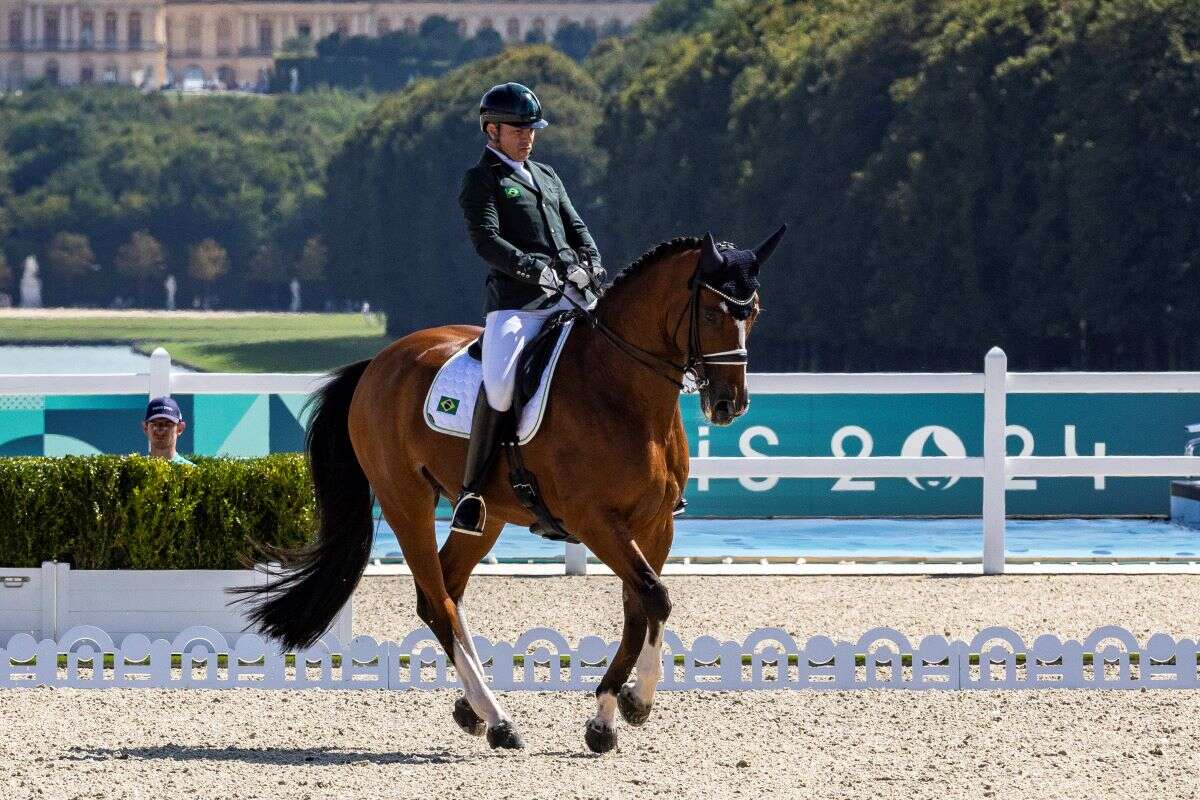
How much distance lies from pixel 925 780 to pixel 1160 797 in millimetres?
719

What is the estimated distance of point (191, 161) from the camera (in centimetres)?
13038

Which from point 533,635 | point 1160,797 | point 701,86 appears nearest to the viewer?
point 1160,797

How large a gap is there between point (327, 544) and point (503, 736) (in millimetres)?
1450

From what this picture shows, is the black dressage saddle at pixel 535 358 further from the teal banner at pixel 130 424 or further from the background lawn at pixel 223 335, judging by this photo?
the background lawn at pixel 223 335

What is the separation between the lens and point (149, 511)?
10453mm

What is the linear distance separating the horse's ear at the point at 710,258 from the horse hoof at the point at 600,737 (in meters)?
1.55

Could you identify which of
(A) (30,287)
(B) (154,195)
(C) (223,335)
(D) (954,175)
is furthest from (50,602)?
(A) (30,287)

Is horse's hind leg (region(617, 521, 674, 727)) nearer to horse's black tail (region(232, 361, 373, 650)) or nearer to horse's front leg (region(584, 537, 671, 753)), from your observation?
horse's front leg (region(584, 537, 671, 753))

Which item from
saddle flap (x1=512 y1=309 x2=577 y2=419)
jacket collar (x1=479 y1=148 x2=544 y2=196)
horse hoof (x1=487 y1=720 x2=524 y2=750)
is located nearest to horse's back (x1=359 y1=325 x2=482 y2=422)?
saddle flap (x1=512 y1=309 x2=577 y2=419)

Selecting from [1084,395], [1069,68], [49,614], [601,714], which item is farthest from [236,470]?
[1069,68]

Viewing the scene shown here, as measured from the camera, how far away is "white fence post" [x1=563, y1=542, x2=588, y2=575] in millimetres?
14492

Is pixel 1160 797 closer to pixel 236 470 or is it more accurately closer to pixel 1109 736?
pixel 1109 736

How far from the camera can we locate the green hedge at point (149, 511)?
1048 centimetres

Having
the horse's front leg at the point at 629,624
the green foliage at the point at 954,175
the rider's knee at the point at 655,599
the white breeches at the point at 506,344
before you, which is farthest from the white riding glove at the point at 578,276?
the green foliage at the point at 954,175
